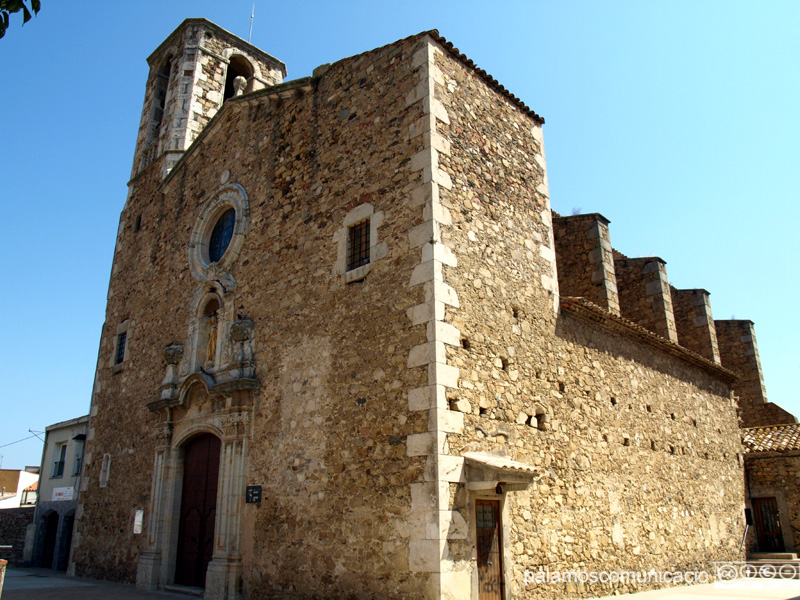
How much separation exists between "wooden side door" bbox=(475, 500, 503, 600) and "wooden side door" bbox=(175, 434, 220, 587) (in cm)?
460

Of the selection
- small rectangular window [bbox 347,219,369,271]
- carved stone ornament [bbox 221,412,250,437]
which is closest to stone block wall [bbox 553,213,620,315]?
small rectangular window [bbox 347,219,369,271]

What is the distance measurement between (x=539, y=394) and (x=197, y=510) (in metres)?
6.00

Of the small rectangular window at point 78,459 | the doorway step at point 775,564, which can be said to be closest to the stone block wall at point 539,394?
the doorway step at point 775,564

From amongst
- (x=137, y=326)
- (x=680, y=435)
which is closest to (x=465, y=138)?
(x=680, y=435)

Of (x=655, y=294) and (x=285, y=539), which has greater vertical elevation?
(x=655, y=294)

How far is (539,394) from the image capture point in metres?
8.31

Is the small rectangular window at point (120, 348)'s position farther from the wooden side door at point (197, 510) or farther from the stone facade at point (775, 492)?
the stone facade at point (775, 492)

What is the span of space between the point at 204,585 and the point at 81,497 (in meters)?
5.62

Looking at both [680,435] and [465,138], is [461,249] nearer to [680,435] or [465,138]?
[465,138]

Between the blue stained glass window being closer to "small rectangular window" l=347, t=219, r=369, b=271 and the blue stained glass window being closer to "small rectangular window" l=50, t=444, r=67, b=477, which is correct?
"small rectangular window" l=347, t=219, r=369, b=271

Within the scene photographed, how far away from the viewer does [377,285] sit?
7891 millimetres

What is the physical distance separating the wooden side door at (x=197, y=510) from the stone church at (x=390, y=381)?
0.05 m

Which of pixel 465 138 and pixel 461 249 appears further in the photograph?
pixel 465 138

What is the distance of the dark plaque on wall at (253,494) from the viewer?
28.2ft
